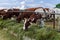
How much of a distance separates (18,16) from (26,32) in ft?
3.15

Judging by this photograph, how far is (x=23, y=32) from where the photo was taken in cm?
462

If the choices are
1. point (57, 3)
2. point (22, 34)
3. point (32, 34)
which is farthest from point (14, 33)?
point (57, 3)

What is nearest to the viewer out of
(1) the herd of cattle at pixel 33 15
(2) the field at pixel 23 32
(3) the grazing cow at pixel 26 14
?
(2) the field at pixel 23 32

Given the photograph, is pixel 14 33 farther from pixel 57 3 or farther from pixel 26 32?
pixel 57 3

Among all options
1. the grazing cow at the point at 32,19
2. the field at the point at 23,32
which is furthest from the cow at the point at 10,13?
the grazing cow at the point at 32,19

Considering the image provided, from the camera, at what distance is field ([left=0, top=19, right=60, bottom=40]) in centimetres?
387

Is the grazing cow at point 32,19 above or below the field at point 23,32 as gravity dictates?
above

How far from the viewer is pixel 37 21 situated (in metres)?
4.64

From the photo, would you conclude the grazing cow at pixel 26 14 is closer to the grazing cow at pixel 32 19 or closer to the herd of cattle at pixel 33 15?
the herd of cattle at pixel 33 15

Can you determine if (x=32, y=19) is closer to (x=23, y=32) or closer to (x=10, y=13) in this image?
(x=23, y=32)

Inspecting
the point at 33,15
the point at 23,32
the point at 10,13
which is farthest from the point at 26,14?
the point at 10,13

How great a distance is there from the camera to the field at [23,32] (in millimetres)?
3870

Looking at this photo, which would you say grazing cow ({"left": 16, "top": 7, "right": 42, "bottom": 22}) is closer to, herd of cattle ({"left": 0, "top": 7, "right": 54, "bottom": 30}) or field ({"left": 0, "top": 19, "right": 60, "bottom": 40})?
herd of cattle ({"left": 0, "top": 7, "right": 54, "bottom": 30})

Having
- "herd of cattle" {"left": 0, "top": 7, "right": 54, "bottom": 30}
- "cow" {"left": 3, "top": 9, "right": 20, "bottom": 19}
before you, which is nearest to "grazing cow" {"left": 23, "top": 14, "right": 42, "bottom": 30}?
"herd of cattle" {"left": 0, "top": 7, "right": 54, "bottom": 30}
